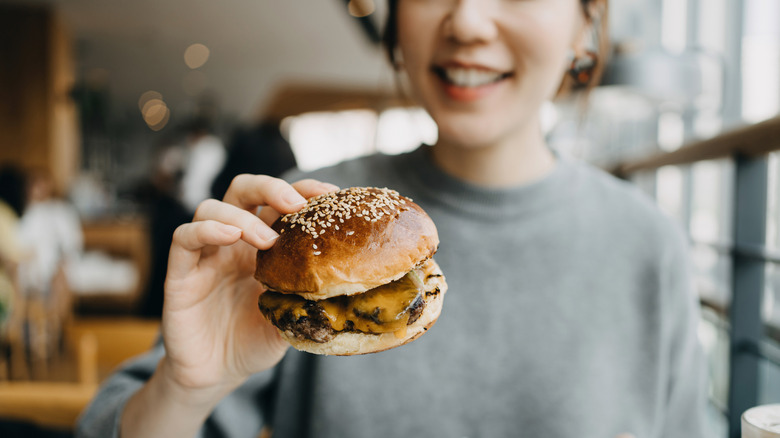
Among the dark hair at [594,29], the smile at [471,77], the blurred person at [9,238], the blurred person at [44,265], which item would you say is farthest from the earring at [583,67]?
the blurred person at [44,265]

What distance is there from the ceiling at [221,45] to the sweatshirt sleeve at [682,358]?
4.45 metres

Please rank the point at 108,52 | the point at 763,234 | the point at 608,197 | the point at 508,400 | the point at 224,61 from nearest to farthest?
the point at 508,400 < the point at 608,197 < the point at 763,234 < the point at 108,52 < the point at 224,61

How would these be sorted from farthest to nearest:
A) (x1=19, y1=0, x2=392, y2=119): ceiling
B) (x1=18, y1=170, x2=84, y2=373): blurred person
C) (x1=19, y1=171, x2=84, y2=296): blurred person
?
1. (x1=19, y1=0, x2=392, y2=119): ceiling
2. (x1=19, y1=171, x2=84, y2=296): blurred person
3. (x1=18, y1=170, x2=84, y2=373): blurred person

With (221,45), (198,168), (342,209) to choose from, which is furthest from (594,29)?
(221,45)

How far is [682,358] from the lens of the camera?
118 centimetres

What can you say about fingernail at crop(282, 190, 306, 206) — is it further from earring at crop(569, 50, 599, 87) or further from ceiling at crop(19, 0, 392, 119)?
ceiling at crop(19, 0, 392, 119)

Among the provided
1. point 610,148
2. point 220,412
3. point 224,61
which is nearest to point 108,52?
point 224,61

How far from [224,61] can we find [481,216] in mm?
10253

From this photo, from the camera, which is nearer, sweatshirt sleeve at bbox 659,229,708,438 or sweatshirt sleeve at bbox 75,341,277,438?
sweatshirt sleeve at bbox 75,341,277,438

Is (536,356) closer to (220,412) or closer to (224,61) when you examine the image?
(220,412)

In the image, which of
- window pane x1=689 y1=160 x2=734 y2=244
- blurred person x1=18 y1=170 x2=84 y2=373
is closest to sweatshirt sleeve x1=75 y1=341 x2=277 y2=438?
window pane x1=689 y1=160 x2=734 y2=244

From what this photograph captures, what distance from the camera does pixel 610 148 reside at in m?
5.91

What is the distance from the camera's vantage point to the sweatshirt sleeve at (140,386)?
100 cm

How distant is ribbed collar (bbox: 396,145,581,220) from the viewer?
1.17 metres
